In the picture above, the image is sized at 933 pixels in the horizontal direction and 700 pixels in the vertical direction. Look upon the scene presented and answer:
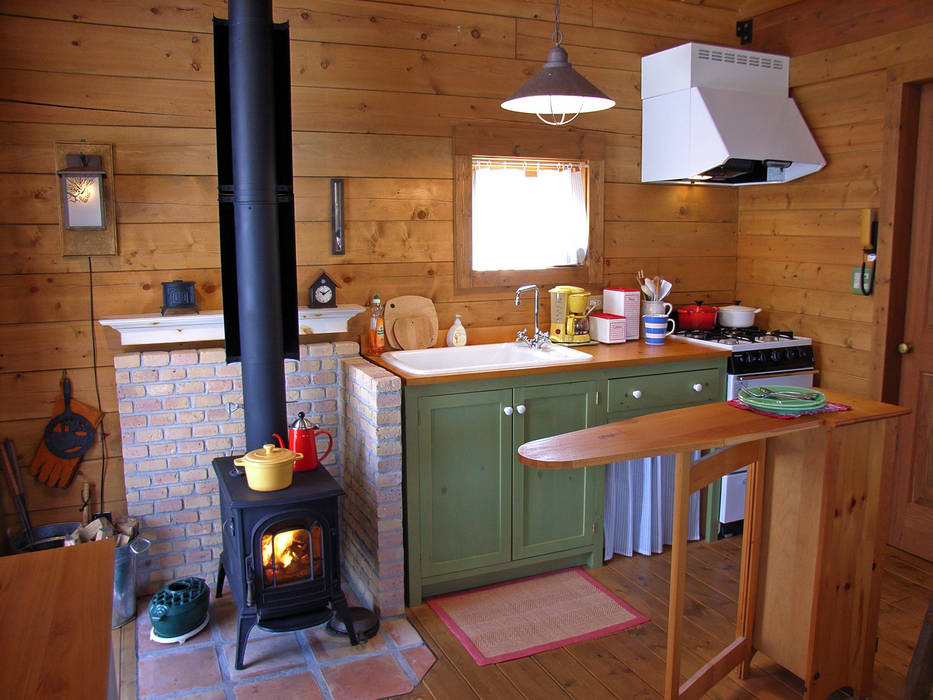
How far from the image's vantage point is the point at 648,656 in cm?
279

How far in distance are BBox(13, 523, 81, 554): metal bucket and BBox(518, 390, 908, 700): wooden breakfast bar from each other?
2.16 metres

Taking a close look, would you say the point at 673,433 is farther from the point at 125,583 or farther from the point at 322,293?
the point at 125,583

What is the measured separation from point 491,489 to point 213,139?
1864 millimetres

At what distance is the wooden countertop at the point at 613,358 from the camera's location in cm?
306

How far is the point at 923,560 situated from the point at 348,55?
→ 3.46m

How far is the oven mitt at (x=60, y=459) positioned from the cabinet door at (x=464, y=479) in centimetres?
136

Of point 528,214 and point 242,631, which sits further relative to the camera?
point 528,214

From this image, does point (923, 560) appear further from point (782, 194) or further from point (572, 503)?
point (782, 194)

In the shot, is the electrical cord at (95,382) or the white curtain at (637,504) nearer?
the electrical cord at (95,382)

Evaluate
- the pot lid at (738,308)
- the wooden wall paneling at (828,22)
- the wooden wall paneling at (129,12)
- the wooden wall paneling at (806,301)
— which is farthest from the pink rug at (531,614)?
the wooden wall paneling at (828,22)

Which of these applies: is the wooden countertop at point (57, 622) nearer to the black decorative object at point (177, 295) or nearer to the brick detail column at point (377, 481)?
the brick detail column at point (377, 481)

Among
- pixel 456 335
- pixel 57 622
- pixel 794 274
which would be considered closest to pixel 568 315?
pixel 456 335

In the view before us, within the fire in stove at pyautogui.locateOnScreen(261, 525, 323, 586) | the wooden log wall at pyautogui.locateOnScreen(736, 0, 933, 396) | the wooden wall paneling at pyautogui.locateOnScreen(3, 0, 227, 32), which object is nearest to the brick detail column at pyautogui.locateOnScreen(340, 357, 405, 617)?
the fire in stove at pyautogui.locateOnScreen(261, 525, 323, 586)

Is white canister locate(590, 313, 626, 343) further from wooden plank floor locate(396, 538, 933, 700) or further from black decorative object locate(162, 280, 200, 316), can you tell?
black decorative object locate(162, 280, 200, 316)
